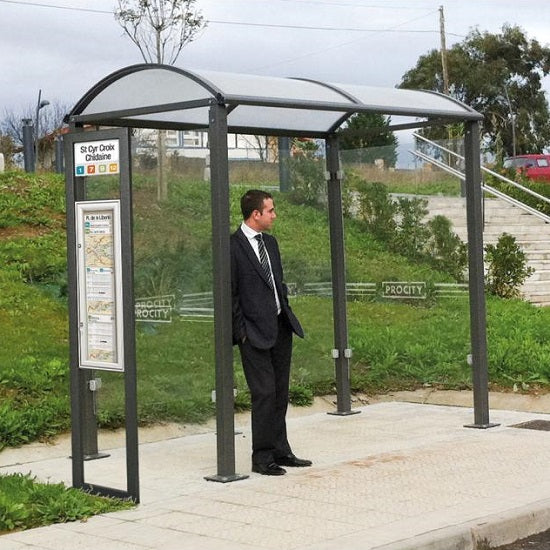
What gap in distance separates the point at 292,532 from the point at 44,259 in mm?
8466

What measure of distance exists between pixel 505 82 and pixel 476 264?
62876 mm

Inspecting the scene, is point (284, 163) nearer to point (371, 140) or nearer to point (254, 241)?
point (371, 140)

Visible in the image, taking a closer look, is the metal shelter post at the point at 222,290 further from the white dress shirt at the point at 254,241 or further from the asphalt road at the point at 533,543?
the asphalt road at the point at 533,543

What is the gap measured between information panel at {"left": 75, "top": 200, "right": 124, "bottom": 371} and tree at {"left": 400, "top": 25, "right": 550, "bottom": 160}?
63.1 m

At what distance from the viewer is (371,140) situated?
465 inches

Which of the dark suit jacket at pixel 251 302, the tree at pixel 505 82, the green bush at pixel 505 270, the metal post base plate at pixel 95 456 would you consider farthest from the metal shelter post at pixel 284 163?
the tree at pixel 505 82

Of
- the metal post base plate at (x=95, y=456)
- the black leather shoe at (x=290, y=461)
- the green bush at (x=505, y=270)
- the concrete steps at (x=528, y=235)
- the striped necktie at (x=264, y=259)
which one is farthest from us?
the concrete steps at (x=528, y=235)

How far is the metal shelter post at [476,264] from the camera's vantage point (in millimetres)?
10562

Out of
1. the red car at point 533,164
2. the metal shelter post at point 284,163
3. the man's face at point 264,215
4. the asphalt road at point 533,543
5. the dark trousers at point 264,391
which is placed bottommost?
the asphalt road at point 533,543

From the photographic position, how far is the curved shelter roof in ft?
28.0

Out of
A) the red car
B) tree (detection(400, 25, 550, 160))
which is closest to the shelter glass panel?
the red car

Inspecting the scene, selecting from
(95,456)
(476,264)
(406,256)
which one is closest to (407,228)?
(406,256)

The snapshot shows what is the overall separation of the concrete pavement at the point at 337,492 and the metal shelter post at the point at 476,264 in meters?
0.47

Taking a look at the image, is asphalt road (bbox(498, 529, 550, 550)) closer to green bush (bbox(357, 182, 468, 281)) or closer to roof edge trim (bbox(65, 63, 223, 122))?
roof edge trim (bbox(65, 63, 223, 122))
